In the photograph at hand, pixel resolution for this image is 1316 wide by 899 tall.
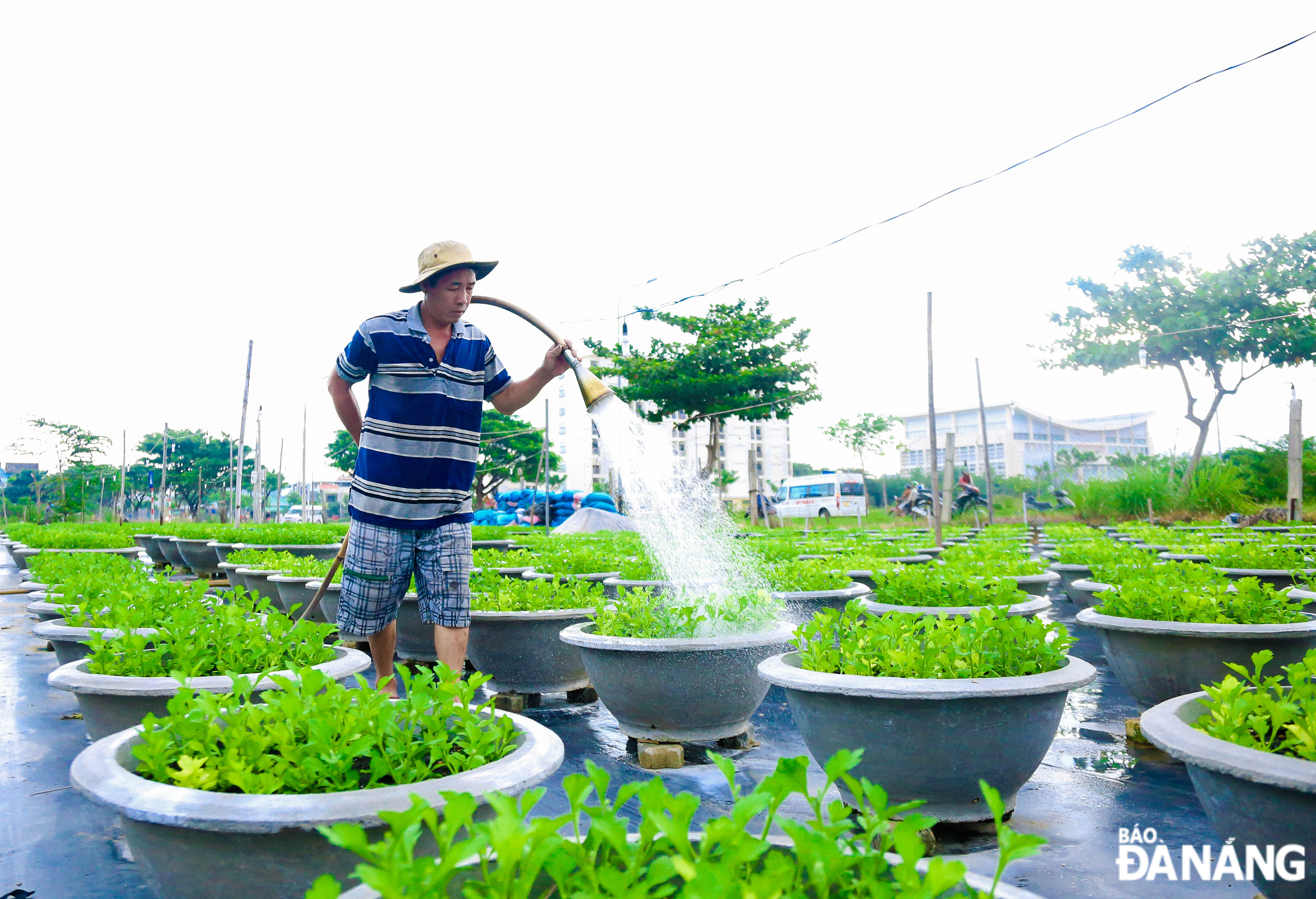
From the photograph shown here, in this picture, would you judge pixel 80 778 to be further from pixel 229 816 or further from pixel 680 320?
pixel 680 320

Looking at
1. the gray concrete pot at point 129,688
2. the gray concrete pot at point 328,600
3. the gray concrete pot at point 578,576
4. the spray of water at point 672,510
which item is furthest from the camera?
the gray concrete pot at point 328,600

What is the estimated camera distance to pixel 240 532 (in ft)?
38.8

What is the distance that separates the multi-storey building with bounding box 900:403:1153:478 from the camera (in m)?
55.5

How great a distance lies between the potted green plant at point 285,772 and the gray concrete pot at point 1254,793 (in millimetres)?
Answer: 1414

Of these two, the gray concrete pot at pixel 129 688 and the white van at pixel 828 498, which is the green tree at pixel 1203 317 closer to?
the white van at pixel 828 498

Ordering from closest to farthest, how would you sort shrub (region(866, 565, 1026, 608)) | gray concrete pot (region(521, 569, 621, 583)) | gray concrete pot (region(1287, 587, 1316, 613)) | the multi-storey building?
1. gray concrete pot (region(1287, 587, 1316, 613))
2. shrub (region(866, 565, 1026, 608))
3. gray concrete pot (region(521, 569, 621, 583))
4. the multi-storey building

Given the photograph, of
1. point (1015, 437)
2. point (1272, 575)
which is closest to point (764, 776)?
point (1272, 575)

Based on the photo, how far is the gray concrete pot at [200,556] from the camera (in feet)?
42.3

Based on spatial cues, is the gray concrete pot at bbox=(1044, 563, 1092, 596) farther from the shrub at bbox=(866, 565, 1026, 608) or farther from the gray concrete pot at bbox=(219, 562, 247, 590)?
the gray concrete pot at bbox=(219, 562, 247, 590)

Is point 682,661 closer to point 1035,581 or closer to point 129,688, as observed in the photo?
point 129,688

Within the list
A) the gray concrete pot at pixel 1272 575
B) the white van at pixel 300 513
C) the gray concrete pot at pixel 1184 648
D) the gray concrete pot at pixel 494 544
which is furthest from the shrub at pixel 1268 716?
the white van at pixel 300 513

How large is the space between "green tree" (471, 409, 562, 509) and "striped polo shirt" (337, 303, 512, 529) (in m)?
41.4

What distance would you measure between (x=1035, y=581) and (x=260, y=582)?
20.2ft

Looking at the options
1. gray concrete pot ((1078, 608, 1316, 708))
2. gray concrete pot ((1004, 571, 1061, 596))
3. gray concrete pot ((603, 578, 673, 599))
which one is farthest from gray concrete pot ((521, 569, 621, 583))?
gray concrete pot ((1078, 608, 1316, 708))
